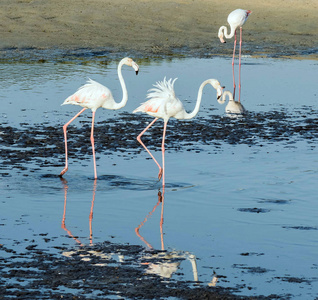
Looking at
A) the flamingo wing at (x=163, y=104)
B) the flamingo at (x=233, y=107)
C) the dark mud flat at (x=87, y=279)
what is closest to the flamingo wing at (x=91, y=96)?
the flamingo wing at (x=163, y=104)

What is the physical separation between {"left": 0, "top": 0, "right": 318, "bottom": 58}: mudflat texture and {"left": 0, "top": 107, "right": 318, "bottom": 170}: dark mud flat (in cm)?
974

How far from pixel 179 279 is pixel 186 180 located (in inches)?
135

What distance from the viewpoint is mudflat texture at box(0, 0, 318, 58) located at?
22828mm

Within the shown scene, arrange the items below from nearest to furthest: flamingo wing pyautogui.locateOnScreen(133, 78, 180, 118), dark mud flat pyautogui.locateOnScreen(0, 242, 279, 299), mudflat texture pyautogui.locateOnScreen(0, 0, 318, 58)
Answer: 1. dark mud flat pyautogui.locateOnScreen(0, 242, 279, 299)
2. flamingo wing pyautogui.locateOnScreen(133, 78, 180, 118)
3. mudflat texture pyautogui.locateOnScreen(0, 0, 318, 58)

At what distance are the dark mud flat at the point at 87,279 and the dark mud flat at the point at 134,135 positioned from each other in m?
3.48

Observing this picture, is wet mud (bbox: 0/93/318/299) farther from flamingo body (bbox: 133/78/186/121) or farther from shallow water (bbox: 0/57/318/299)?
flamingo body (bbox: 133/78/186/121)

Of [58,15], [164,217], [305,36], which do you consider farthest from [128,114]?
[305,36]

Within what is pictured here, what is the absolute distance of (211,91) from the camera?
53.9 feet

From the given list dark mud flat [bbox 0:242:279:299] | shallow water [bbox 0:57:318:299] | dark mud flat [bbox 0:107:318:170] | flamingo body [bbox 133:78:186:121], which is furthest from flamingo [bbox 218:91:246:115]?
dark mud flat [bbox 0:242:279:299]

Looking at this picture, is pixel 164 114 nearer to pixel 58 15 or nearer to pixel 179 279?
pixel 179 279

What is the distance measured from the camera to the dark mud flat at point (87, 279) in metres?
5.25

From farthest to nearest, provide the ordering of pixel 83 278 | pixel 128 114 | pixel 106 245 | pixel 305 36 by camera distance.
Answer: pixel 305 36 < pixel 128 114 < pixel 106 245 < pixel 83 278

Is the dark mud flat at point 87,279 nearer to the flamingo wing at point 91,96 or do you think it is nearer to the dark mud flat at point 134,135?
the dark mud flat at point 134,135

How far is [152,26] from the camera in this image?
84.5ft
